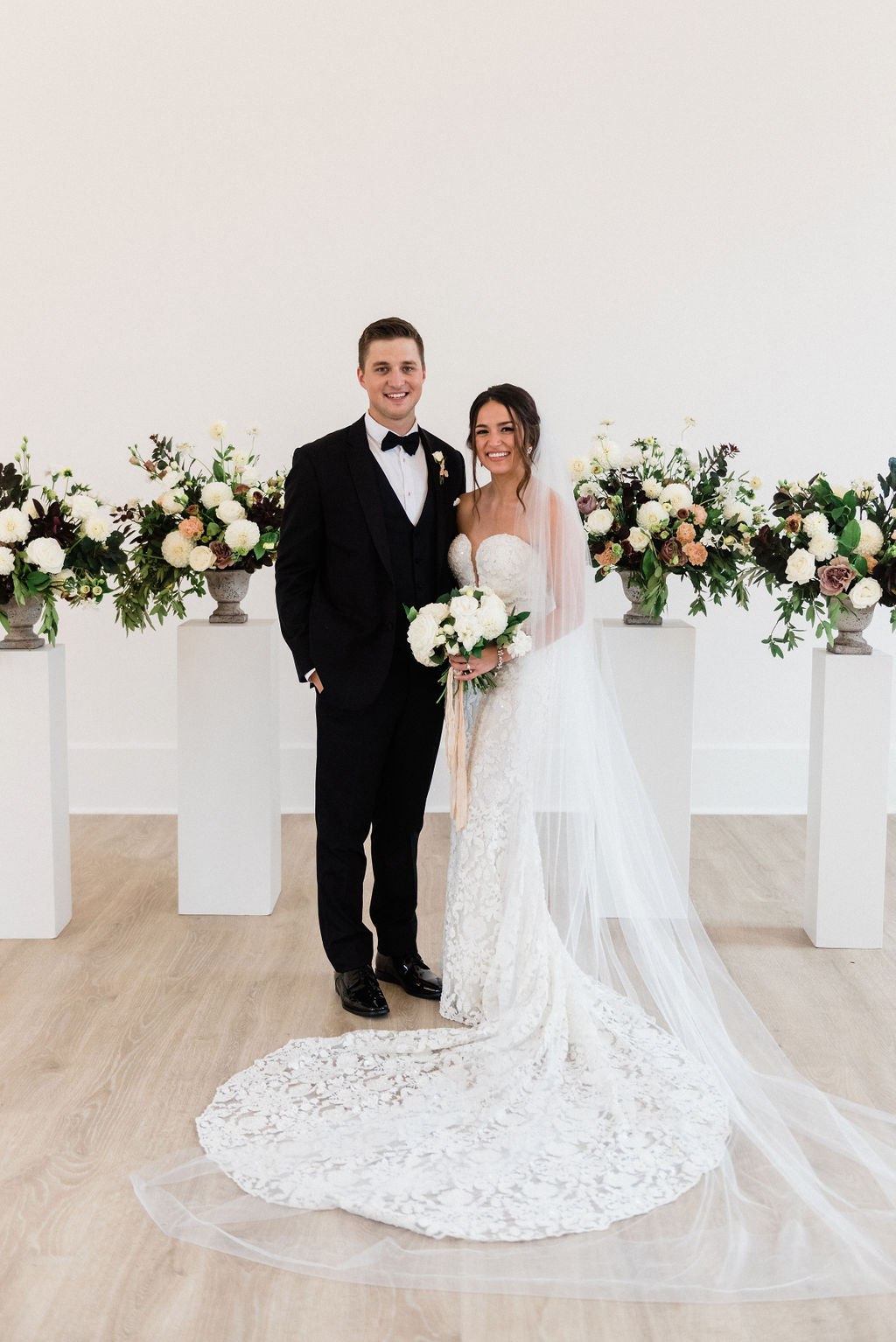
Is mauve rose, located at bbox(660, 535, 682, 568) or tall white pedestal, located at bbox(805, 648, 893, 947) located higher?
mauve rose, located at bbox(660, 535, 682, 568)

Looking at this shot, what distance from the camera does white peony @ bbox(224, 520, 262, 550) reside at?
13.7ft

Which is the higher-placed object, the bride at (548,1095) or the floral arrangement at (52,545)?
the floral arrangement at (52,545)

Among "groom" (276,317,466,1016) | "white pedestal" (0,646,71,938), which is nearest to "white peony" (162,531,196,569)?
"white pedestal" (0,646,71,938)

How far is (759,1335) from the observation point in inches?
82.0

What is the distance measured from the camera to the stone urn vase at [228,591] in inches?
174

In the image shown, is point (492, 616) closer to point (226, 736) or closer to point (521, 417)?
point (521, 417)

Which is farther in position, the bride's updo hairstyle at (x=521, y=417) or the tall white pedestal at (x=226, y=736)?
the tall white pedestal at (x=226, y=736)

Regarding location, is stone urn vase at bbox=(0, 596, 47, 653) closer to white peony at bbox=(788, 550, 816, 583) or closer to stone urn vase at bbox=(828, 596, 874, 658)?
white peony at bbox=(788, 550, 816, 583)

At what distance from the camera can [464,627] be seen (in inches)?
121

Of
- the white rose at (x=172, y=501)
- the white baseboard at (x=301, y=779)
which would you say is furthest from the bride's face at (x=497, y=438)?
the white baseboard at (x=301, y=779)

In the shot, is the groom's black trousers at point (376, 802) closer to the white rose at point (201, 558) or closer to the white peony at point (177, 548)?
the white rose at point (201, 558)

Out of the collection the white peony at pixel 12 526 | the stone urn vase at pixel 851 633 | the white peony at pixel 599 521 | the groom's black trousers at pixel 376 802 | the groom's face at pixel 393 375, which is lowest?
the groom's black trousers at pixel 376 802

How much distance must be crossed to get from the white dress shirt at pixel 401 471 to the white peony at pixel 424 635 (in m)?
0.37

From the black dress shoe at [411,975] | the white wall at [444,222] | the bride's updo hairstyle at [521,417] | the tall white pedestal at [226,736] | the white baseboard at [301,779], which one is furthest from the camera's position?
the white baseboard at [301,779]
